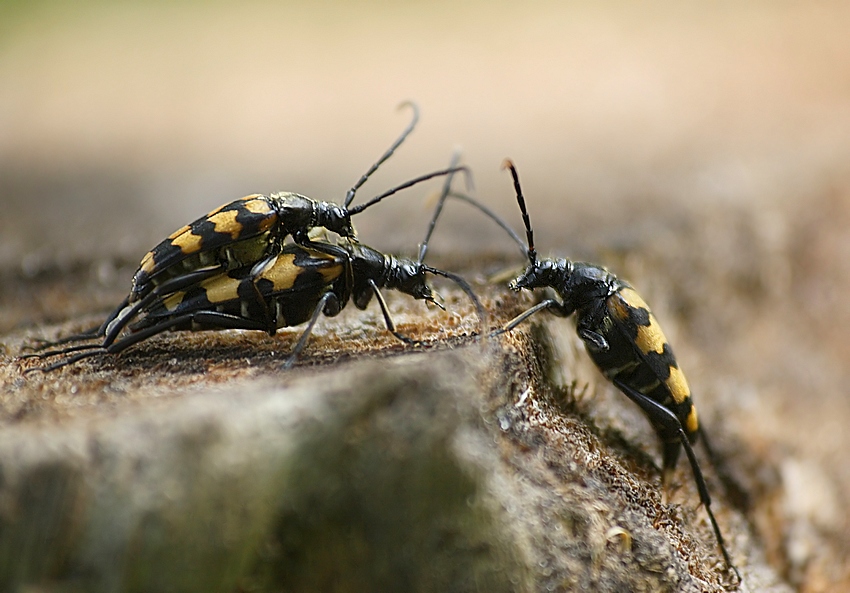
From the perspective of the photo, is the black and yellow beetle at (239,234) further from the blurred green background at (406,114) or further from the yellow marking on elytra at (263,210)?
the blurred green background at (406,114)

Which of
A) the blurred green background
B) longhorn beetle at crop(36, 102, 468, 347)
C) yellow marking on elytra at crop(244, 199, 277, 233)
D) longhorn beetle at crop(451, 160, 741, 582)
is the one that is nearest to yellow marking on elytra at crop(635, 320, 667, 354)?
longhorn beetle at crop(451, 160, 741, 582)

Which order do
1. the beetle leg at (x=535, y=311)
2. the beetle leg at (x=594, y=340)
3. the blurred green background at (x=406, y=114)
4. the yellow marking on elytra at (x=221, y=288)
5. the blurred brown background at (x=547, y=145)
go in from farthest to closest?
the blurred green background at (x=406, y=114), the blurred brown background at (x=547, y=145), the beetle leg at (x=594, y=340), the yellow marking on elytra at (x=221, y=288), the beetle leg at (x=535, y=311)

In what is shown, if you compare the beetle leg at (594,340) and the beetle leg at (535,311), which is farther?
the beetle leg at (594,340)

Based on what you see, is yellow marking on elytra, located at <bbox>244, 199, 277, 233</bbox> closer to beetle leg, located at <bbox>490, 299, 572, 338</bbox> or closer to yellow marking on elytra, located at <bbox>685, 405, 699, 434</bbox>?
beetle leg, located at <bbox>490, 299, 572, 338</bbox>

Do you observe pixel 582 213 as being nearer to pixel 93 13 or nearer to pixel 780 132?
pixel 780 132

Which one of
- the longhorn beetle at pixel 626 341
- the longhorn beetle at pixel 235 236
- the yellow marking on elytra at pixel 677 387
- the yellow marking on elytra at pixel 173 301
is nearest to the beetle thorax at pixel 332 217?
the longhorn beetle at pixel 235 236

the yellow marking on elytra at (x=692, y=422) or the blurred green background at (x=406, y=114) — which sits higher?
the blurred green background at (x=406, y=114)

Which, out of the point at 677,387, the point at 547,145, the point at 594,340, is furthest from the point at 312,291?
the point at 547,145

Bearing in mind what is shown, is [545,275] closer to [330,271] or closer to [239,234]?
[330,271]
